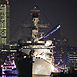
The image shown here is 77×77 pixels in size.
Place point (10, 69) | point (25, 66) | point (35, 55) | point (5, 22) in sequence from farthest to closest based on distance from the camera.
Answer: point (5, 22), point (10, 69), point (25, 66), point (35, 55)

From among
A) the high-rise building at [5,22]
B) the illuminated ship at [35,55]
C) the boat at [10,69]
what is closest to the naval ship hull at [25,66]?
the illuminated ship at [35,55]

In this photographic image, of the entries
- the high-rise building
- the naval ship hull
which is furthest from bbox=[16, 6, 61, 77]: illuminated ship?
the high-rise building

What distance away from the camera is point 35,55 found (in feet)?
233

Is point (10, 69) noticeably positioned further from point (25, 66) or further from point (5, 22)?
point (5, 22)

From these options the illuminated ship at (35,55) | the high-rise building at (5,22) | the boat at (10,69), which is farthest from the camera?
the high-rise building at (5,22)

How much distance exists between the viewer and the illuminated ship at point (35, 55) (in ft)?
232

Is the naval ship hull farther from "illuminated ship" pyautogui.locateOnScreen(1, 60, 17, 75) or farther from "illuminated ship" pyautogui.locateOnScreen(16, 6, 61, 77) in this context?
"illuminated ship" pyautogui.locateOnScreen(1, 60, 17, 75)

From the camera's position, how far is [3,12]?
16650 centimetres

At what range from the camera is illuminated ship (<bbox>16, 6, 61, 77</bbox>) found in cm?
7056

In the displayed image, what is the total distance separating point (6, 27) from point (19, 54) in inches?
3497

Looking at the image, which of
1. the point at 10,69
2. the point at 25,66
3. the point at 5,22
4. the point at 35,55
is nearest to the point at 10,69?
the point at 10,69

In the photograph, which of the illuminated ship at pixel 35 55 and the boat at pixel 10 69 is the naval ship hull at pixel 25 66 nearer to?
the illuminated ship at pixel 35 55

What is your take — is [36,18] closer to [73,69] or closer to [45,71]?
[45,71]

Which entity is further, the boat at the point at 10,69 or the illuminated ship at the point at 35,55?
the boat at the point at 10,69
